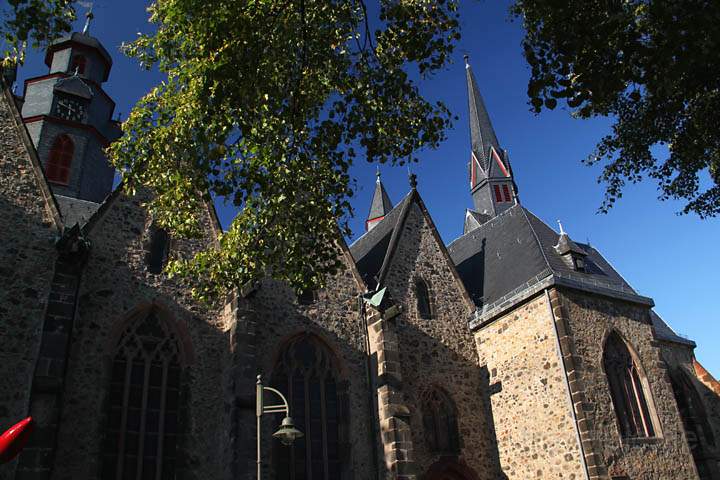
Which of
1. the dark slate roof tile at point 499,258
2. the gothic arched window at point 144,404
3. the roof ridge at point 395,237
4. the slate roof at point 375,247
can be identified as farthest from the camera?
the slate roof at point 375,247

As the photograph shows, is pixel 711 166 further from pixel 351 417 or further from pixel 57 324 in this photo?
pixel 57 324

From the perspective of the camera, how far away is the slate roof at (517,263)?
54.9 feet

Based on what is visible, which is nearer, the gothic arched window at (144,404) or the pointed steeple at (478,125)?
the gothic arched window at (144,404)

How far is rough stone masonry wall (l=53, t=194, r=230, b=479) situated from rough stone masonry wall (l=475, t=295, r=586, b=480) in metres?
7.72

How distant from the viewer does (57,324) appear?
12.1 meters

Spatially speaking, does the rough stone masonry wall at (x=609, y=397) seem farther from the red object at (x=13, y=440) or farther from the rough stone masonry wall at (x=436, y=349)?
the red object at (x=13, y=440)

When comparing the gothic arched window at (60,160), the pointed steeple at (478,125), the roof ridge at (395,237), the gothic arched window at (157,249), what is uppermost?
the pointed steeple at (478,125)

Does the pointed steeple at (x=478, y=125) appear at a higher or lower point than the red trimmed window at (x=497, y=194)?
higher

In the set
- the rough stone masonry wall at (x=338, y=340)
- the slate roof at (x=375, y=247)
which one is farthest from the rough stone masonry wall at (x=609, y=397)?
the slate roof at (x=375, y=247)

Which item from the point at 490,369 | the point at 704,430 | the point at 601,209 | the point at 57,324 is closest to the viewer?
the point at 57,324

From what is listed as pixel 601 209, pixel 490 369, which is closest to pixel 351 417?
pixel 490 369

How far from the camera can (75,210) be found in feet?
57.2

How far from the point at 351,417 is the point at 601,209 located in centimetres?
807

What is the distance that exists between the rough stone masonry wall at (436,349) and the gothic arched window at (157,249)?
6.44m
